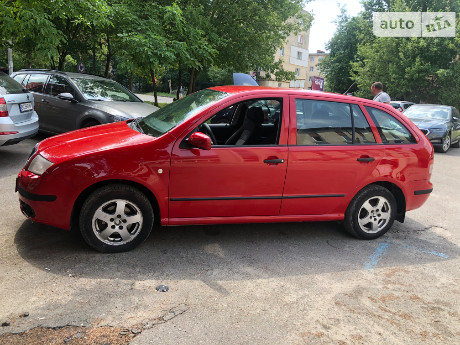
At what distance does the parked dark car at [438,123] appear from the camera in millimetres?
12836

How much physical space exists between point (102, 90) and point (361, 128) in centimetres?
612

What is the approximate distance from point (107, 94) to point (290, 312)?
6950 mm

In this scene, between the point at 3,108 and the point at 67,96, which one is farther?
the point at 67,96

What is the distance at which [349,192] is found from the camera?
14.4ft

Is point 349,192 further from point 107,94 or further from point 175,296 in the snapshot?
point 107,94

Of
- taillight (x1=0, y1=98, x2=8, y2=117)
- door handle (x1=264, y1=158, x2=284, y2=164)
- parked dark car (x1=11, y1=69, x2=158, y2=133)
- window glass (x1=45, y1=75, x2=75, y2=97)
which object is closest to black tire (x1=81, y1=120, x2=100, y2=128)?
parked dark car (x1=11, y1=69, x2=158, y2=133)

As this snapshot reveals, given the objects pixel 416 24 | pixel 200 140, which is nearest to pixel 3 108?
pixel 200 140

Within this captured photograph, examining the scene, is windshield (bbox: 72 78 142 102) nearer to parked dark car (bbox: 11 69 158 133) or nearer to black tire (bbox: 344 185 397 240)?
parked dark car (bbox: 11 69 158 133)

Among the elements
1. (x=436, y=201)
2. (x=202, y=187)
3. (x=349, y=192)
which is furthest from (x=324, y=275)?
(x=436, y=201)

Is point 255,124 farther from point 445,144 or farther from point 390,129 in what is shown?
point 445,144

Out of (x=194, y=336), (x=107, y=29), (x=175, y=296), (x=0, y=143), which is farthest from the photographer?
(x=107, y=29)

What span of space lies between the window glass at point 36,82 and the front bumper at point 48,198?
6.18 metres

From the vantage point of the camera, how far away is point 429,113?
1401 centimetres

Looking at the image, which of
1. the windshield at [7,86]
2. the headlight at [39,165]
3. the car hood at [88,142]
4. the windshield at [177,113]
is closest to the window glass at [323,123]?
the windshield at [177,113]
